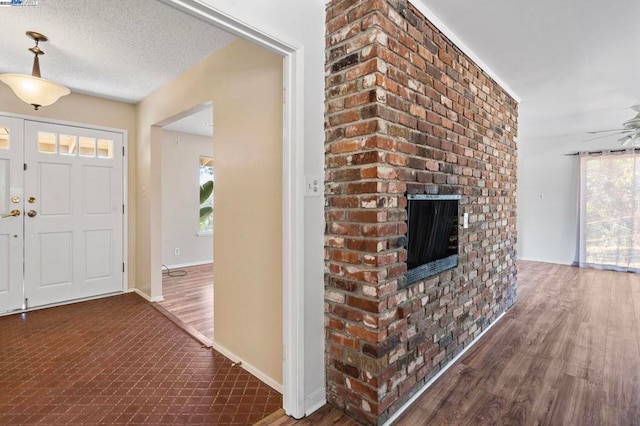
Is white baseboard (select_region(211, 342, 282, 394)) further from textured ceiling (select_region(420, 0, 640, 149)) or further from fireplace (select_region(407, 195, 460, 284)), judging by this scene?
textured ceiling (select_region(420, 0, 640, 149))

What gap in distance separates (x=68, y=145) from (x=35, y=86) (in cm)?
142

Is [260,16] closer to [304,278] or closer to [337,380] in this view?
[304,278]

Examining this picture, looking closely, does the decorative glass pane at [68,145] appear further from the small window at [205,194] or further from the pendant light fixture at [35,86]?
the small window at [205,194]

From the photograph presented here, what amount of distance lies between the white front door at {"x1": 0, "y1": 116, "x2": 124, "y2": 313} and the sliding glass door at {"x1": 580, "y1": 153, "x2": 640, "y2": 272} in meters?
7.57

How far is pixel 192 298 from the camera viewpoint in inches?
153

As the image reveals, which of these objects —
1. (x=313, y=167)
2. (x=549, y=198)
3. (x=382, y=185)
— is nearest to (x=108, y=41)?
(x=313, y=167)

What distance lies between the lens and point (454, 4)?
1901 mm

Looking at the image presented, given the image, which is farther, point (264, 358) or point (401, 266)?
point (264, 358)

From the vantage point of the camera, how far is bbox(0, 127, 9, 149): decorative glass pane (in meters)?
3.27

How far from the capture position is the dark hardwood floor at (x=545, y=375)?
1727mm

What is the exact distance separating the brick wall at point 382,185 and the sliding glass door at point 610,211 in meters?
5.08

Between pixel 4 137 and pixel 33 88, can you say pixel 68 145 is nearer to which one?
pixel 4 137

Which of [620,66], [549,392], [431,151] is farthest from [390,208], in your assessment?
[620,66]

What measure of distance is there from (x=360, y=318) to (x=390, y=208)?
60 cm
